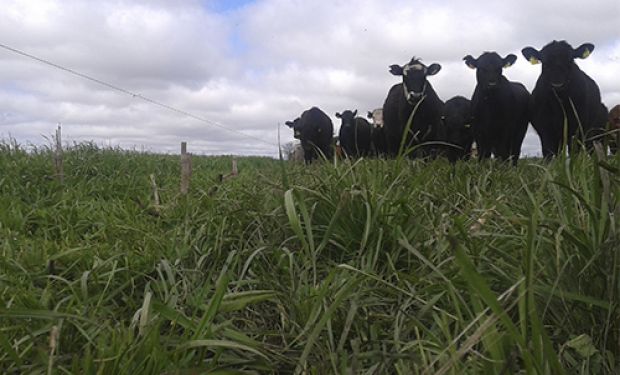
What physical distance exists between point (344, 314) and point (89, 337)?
0.85 meters

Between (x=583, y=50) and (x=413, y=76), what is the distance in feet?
8.02

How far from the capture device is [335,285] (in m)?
2.03

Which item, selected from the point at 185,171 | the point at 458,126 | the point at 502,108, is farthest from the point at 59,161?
the point at 458,126

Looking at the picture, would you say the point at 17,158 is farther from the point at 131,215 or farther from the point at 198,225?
the point at 198,225

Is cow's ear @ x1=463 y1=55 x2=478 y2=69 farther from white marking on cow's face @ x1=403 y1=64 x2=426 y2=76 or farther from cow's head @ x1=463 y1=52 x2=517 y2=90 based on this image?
white marking on cow's face @ x1=403 y1=64 x2=426 y2=76

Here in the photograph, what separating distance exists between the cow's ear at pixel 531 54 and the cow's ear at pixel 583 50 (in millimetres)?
444

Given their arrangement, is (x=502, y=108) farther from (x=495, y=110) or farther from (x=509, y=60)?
(x=509, y=60)

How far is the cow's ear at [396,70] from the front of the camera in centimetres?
882

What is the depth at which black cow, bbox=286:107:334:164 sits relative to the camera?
13922mm

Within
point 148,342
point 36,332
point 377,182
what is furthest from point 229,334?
point 377,182

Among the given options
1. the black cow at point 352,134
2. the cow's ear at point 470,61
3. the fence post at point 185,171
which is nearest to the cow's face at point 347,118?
the black cow at point 352,134

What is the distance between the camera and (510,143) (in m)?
7.79

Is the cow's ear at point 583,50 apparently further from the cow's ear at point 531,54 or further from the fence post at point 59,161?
the fence post at point 59,161

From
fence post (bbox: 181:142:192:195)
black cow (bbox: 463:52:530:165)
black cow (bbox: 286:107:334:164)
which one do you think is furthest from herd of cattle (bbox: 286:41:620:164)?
black cow (bbox: 286:107:334:164)
